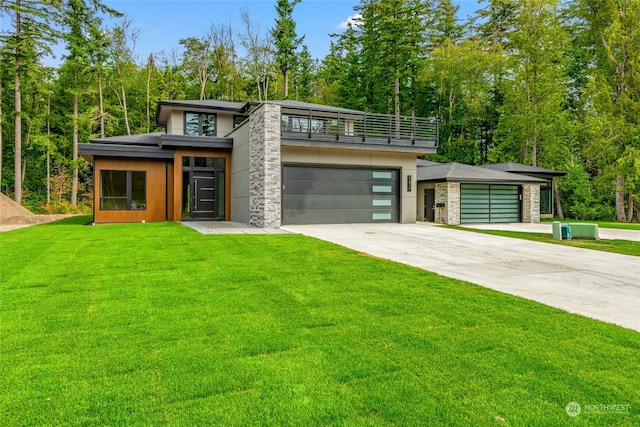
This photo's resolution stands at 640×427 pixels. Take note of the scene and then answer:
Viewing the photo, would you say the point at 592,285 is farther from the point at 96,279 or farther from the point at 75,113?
the point at 75,113

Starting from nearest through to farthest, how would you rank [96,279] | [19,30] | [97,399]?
[97,399] < [96,279] < [19,30]

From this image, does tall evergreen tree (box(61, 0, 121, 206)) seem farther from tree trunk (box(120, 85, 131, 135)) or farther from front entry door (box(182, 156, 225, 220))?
front entry door (box(182, 156, 225, 220))

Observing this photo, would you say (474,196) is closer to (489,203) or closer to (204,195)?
(489,203)

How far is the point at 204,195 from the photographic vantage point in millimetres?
16531

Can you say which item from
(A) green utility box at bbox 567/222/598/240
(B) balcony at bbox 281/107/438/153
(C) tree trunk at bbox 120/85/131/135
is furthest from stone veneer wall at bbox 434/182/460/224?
(C) tree trunk at bbox 120/85/131/135

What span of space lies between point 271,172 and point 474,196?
10558mm

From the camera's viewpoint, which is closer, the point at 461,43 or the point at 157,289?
the point at 157,289

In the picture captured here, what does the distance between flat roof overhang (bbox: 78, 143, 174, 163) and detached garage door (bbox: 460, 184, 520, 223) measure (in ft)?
43.7

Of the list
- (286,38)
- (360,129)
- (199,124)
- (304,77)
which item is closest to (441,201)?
(360,129)

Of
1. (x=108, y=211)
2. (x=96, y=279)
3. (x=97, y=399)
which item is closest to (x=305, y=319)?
(x=97, y=399)

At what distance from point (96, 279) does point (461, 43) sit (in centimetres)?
3330

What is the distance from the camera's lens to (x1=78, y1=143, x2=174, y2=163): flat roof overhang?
14.3 meters

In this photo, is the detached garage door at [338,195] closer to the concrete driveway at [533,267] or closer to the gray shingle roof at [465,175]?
the gray shingle roof at [465,175]

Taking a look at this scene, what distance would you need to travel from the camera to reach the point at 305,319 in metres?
3.86
